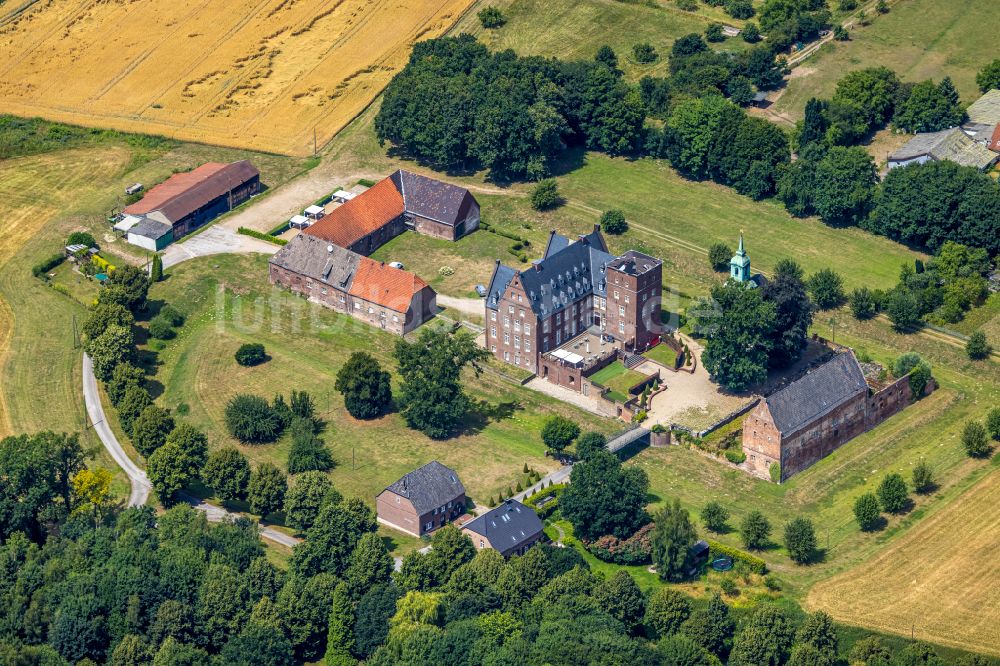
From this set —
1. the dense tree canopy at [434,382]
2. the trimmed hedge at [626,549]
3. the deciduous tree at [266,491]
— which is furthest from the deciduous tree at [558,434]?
the deciduous tree at [266,491]

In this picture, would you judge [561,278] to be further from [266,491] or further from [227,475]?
[227,475]

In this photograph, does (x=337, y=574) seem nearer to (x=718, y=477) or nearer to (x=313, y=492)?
(x=313, y=492)

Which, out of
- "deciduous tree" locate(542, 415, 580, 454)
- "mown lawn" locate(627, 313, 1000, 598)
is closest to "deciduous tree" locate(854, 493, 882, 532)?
"mown lawn" locate(627, 313, 1000, 598)

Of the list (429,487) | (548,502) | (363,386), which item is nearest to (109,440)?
(363,386)

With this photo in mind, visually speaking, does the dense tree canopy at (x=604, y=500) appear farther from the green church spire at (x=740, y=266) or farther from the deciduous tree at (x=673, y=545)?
the green church spire at (x=740, y=266)

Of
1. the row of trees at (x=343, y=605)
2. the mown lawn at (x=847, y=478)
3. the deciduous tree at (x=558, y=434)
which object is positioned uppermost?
the row of trees at (x=343, y=605)

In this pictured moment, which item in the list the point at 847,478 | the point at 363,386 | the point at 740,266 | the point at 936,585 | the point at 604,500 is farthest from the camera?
the point at 740,266
